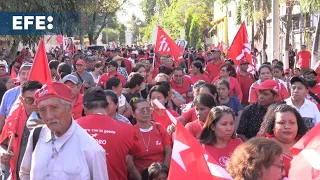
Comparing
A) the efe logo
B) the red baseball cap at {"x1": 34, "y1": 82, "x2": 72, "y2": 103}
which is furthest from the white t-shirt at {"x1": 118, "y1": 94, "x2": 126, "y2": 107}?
the efe logo

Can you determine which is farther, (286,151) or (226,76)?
(226,76)

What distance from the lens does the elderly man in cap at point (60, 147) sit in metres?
3.75

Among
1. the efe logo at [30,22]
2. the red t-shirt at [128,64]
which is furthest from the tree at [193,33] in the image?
the red t-shirt at [128,64]

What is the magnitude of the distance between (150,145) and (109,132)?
89 cm

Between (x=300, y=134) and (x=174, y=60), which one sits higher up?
(x=174, y=60)

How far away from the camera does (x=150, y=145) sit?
5570 mm

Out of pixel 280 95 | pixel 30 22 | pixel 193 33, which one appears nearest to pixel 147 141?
pixel 280 95

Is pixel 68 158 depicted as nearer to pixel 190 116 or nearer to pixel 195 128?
pixel 195 128

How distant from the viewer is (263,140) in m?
3.49

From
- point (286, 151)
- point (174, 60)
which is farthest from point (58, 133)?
point (174, 60)

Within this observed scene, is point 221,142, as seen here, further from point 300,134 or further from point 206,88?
point 206,88

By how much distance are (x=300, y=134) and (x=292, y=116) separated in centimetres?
17

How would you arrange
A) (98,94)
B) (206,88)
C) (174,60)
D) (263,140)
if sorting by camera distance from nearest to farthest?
1. (263,140)
2. (98,94)
3. (206,88)
4. (174,60)

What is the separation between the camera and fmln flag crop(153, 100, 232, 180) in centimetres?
376
